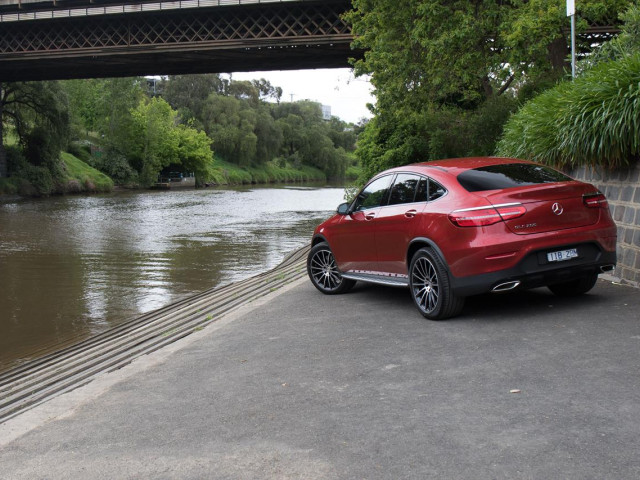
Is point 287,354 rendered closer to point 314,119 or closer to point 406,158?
point 406,158

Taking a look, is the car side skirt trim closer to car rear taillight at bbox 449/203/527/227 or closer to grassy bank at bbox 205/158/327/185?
car rear taillight at bbox 449/203/527/227

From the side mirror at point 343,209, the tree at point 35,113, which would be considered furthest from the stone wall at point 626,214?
the tree at point 35,113

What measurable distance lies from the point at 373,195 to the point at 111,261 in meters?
11.8

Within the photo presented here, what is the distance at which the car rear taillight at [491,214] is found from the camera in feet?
21.9

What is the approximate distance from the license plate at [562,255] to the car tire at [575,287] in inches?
26.8

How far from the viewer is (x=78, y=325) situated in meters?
10.5

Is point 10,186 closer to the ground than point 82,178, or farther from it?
closer to the ground

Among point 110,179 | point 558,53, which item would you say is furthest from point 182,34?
point 110,179

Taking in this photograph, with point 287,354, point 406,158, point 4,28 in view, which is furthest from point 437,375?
point 4,28

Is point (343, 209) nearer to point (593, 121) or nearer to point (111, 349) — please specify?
point (111, 349)

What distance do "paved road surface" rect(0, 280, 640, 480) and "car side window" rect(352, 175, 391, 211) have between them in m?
1.62

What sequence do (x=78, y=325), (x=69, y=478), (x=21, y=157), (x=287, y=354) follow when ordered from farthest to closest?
(x=21, y=157) → (x=78, y=325) → (x=287, y=354) → (x=69, y=478)

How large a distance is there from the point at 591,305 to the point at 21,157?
2138 inches

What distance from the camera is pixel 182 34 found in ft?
131
